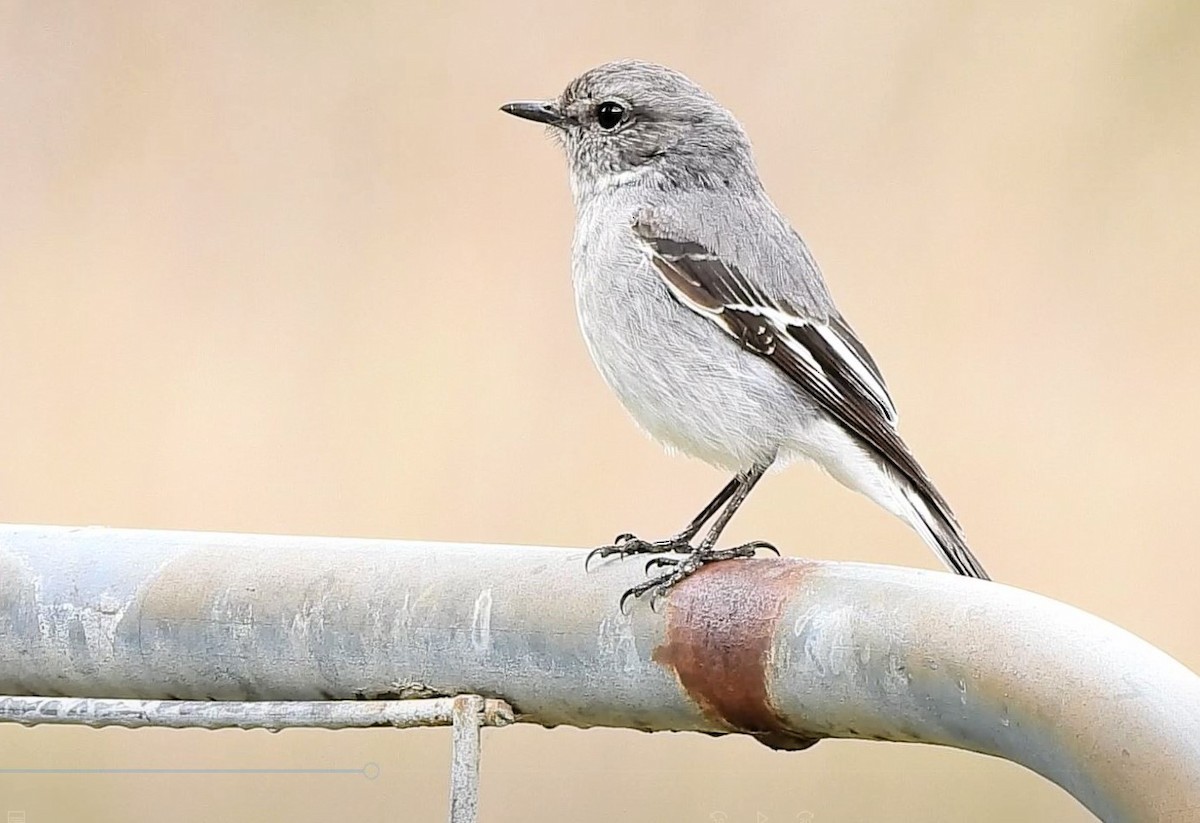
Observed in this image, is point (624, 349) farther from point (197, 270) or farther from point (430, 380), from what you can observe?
point (197, 270)

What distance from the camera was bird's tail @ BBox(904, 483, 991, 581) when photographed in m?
2.26

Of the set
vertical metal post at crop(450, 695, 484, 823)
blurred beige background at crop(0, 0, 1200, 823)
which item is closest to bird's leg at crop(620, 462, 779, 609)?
vertical metal post at crop(450, 695, 484, 823)

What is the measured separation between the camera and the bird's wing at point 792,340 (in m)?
2.34

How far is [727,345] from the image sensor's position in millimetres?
2354

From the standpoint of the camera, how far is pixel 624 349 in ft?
7.59

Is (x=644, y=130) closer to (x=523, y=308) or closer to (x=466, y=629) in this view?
(x=523, y=308)

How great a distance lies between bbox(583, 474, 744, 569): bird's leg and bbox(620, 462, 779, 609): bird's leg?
0.02m

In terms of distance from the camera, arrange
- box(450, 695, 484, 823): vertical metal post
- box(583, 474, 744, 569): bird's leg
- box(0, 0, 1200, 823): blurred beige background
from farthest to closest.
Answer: box(0, 0, 1200, 823): blurred beige background → box(583, 474, 744, 569): bird's leg → box(450, 695, 484, 823): vertical metal post

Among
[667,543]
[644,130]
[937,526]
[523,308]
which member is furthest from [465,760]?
[523,308]

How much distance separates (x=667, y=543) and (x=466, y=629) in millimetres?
842

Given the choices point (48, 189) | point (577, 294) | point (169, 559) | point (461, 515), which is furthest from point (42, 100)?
point (169, 559)

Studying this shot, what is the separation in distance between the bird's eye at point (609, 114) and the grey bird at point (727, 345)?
0.03m

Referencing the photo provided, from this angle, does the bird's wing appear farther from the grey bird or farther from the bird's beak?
the bird's beak

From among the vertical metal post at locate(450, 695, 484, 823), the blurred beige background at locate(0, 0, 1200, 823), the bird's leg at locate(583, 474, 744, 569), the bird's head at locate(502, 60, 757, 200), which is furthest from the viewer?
the blurred beige background at locate(0, 0, 1200, 823)
